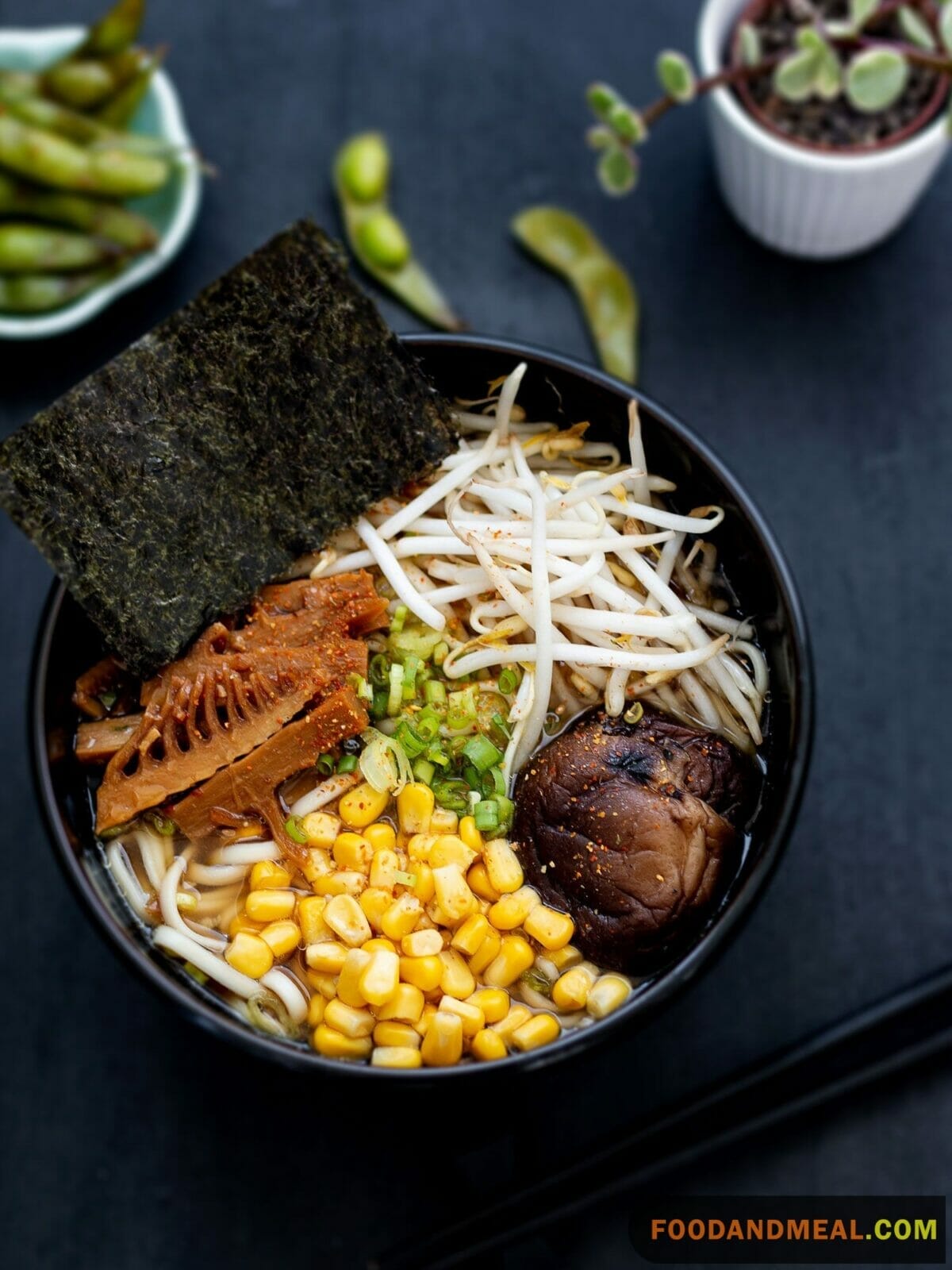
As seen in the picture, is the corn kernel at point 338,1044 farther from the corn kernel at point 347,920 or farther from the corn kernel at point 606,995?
the corn kernel at point 606,995

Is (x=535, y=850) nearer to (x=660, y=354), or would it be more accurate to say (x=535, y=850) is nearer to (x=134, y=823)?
(x=134, y=823)

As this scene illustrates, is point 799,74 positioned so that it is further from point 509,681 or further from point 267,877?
point 267,877

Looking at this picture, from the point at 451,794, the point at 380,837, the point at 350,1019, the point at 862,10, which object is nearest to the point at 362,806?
the point at 380,837

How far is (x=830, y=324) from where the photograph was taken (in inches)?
118

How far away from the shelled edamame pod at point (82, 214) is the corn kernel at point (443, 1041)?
6.51 ft

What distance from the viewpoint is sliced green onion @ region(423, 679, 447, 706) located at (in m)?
2.26

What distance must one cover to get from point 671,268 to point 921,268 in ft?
2.11

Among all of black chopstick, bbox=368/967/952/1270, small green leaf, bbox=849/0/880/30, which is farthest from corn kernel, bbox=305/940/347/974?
small green leaf, bbox=849/0/880/30

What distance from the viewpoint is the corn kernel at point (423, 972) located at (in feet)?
6.94

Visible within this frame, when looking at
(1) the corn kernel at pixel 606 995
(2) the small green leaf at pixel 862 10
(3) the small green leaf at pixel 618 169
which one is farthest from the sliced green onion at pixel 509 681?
(2) the small green leaf at pixel 862 10

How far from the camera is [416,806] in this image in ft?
7.30

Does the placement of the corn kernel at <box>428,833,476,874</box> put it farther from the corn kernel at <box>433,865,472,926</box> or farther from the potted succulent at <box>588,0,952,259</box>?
the potted succulent at <box>588,0,952,259</box>

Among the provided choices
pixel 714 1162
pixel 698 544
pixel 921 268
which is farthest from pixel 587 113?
pixel 714 1162

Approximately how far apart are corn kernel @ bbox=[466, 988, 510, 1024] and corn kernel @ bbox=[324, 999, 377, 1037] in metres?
0.19
